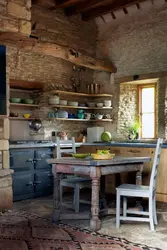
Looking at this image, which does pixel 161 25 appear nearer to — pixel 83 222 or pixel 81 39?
pixel 81 39

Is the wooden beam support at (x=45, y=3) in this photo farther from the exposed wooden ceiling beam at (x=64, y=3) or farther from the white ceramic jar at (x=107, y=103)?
the white ceramic jar at (x=107, y=103)

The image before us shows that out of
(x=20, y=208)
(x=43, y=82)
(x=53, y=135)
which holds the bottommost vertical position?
(x=20, y=208)

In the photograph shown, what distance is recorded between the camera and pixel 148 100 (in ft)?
25.0

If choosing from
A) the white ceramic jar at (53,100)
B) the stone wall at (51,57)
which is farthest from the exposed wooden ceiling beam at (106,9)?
the white ceramic jar at (53,100)

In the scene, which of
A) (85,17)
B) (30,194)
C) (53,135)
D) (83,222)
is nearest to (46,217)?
(83,222)

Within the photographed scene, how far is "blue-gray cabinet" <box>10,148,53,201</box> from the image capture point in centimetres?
564

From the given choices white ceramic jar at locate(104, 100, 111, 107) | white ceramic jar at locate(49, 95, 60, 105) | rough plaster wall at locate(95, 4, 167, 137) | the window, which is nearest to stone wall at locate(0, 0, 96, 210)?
white ceramic jar at locate(49, 95, 60, 105)

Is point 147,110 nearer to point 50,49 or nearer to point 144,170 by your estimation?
point 144,170

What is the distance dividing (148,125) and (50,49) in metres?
2.78

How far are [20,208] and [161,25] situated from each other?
4.64 m

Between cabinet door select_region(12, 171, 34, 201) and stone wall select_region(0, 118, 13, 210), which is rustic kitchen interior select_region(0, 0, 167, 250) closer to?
cabinet door select_region(12, 171, 34, 201)

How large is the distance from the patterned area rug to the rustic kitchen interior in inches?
42.2

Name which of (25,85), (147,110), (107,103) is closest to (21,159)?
(25,85)

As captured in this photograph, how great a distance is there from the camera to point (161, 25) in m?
7.03
